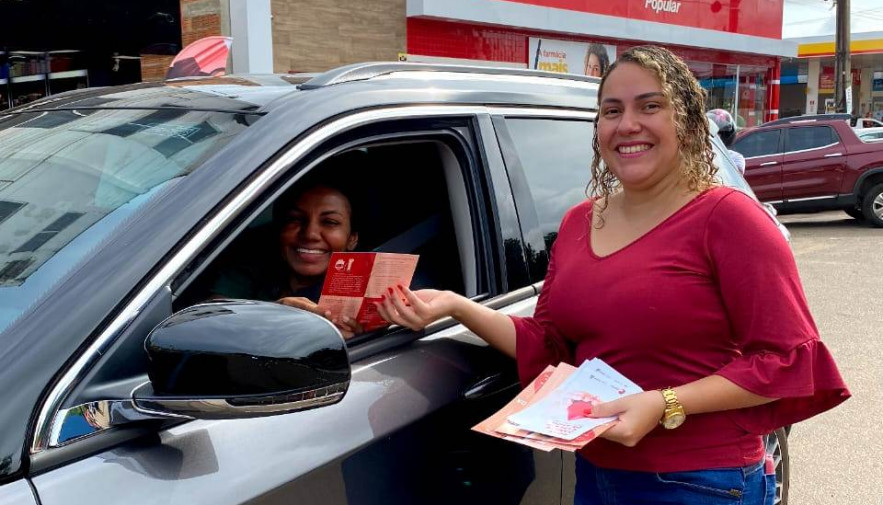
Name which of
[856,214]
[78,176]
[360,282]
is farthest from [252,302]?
[856,214]

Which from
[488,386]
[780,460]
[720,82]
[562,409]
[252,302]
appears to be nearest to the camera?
[252,302]

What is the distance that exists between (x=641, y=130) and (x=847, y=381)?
15.7ft

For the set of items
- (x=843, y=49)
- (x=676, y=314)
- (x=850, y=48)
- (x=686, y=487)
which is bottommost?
(x=686, y=487)

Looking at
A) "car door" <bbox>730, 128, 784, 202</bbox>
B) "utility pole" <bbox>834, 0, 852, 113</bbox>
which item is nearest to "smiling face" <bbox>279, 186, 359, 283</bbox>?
"car door" <bbox>730, 128, 784, 202</bbox>

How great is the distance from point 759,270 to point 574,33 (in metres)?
15.4

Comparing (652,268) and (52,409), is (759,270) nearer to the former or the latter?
(652,268)

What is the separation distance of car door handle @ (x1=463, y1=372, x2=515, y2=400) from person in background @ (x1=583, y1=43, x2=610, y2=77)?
1312 cm

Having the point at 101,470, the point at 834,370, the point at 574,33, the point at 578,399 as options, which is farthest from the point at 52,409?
the point at 574,33

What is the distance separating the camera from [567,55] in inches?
657

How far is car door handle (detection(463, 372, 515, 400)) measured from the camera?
2047 millimetres

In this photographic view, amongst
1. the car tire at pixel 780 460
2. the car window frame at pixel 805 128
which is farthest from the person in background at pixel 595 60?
the car tire at pixel 780 460

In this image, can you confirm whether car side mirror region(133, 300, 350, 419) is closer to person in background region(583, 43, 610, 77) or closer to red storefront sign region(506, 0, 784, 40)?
person in background region(583, 43, 610, 77)

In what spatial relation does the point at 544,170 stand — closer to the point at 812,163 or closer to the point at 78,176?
the point at 78,176

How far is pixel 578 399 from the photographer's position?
73.4 inches
